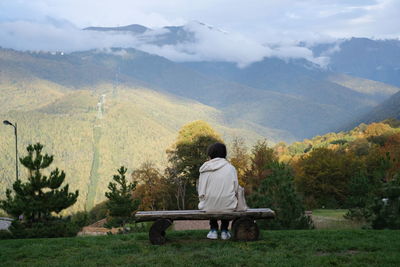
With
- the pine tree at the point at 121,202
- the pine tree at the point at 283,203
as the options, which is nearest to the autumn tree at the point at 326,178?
the pine tree at the point at 121,202

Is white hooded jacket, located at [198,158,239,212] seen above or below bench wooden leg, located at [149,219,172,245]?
above

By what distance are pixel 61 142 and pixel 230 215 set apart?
136810 mm

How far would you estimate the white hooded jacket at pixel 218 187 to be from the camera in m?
8.41

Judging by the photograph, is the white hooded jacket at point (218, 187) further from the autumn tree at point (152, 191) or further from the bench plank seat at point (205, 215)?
the autumn tree at point (152, 191)

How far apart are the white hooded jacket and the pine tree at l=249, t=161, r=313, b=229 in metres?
4.65

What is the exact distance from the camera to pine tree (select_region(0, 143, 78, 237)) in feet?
40.9

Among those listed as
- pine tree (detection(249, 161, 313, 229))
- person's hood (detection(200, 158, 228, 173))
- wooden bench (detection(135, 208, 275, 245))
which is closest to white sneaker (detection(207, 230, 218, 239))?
wooden bench (detection(135, 208, 275, 245))

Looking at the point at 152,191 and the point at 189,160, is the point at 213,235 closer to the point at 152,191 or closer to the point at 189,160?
the point at 189,160

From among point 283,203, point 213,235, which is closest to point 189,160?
point 283,203

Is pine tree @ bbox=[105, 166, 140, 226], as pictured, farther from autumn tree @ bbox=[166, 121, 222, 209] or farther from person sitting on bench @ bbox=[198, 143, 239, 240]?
autumn tree @ bbox=[166, 121, 222, 209]

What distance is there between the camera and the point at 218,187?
27.7 ft

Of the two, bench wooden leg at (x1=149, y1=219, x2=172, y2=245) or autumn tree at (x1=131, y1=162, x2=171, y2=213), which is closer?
bench wooden leg at (x1=149, y1=219, x2=172, y2=245)

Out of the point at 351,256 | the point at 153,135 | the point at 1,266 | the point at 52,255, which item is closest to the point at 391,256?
the point at 351,256

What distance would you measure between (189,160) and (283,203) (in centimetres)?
2394
